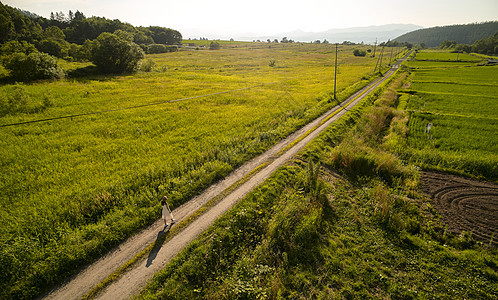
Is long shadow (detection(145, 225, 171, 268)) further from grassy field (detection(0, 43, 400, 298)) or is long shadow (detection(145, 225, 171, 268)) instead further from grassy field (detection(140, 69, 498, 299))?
grassy field (detection(0, 43, 400, 298))

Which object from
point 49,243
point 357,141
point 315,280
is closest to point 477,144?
point 357,141

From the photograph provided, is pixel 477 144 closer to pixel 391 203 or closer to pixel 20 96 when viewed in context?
pixel 391 203

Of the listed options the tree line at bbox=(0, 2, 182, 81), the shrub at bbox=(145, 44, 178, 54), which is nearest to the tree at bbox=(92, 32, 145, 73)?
the tree line at bbox=(0, 2, 182, 81)

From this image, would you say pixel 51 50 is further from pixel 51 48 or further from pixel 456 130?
pixel 456 130

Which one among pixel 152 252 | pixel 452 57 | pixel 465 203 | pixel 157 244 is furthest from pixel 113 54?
pixel 452 57

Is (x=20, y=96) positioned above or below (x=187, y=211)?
above

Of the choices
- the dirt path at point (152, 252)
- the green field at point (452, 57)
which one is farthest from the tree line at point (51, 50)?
the green field at point (452, 57)
